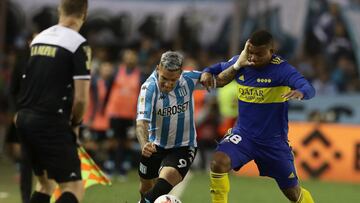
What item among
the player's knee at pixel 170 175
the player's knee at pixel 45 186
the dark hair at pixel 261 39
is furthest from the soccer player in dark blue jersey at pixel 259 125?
the player's knee at pixel 45 186

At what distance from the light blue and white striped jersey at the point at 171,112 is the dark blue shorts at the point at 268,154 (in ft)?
1.37

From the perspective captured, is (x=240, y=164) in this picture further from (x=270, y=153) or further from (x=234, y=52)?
(x=234, y=52)

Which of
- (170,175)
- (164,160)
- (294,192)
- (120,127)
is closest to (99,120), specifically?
(120,127)

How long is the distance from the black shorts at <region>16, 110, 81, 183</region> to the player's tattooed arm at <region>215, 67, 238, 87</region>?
222 centimetres

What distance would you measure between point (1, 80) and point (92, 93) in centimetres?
325

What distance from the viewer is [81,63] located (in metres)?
8.84

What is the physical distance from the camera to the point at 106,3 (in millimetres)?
22766

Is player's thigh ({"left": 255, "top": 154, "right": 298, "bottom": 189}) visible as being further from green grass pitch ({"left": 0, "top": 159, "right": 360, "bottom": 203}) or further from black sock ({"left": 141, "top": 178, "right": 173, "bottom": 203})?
green grass pitch ({"left": 0, "top": 159, "right": 360, "bottom": 203})

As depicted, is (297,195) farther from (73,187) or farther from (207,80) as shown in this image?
(73,187)

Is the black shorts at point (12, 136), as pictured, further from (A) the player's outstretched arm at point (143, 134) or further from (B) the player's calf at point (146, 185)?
(A) the player's outstretched arm at point (143, 134)

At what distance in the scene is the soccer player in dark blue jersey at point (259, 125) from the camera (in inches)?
406

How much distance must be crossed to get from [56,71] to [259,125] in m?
2.54

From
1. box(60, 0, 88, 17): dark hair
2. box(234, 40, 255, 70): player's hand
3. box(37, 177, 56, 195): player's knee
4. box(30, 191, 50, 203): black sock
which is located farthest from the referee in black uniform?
box(234, 40, 255, 70): player's hand

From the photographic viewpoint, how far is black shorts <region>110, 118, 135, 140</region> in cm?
1806
